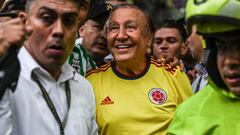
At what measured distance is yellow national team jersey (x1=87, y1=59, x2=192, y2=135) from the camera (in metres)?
3.93

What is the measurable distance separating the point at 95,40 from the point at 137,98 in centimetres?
84

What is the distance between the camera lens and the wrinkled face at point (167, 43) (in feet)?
19.5

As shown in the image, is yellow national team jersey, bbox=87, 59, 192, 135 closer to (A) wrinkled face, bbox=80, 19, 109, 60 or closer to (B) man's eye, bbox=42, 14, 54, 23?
(A) wrinkled face, bbox=80, 19, 109, 60

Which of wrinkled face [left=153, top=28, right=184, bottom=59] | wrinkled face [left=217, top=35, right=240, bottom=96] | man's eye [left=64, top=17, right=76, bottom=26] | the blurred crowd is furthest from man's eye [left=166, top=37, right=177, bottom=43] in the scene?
wrinkled face [left=217, top=35, right=240, bottom=96]

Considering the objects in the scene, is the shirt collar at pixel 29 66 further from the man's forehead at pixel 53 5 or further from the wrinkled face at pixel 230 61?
the wrinkled face at pixel 230 61

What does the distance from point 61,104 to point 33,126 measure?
261 mm

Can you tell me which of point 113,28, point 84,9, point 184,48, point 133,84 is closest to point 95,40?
point 84,9

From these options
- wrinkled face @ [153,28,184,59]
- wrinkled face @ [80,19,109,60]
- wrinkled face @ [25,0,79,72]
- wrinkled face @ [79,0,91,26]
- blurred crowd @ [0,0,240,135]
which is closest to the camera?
blurred crowd @ [0,0,240,135]

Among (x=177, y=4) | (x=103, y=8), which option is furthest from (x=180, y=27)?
(x=177, y=4)

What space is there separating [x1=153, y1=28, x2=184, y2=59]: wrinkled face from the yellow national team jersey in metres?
1.63

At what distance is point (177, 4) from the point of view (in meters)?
14.7

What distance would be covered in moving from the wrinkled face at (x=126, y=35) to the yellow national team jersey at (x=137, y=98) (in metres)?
0.13

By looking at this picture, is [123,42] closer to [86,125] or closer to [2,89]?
[86,125]

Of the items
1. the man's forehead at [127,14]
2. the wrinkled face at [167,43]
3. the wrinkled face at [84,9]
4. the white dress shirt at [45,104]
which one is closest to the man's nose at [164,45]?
the wrinkled face at [167,43]
